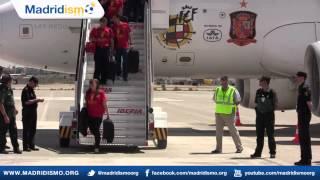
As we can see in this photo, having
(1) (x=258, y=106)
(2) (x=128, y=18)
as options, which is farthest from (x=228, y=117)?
(2) (x=128, y=18)

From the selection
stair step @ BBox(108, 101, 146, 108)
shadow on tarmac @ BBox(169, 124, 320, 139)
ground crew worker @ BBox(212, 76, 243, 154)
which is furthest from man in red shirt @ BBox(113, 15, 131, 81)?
shadow on tarmac @ BBox(169, 124, 320, 139)

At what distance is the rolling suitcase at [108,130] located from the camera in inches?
552

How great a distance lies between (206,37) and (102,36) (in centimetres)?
429

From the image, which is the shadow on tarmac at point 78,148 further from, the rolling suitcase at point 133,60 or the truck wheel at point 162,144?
the rolling suitcase at point 133,60

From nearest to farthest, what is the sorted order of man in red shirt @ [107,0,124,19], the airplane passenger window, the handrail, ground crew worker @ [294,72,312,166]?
ground crew worker @ [294,72,312,166] → the handrail → man in red shirt @ [107,0,124,19] → the airplane passenger window

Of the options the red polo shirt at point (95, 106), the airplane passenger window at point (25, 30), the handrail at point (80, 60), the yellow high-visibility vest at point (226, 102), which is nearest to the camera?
the red polo shirt at point (95, 106)

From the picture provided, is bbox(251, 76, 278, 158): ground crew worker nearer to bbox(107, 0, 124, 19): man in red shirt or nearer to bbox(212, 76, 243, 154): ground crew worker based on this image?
bbox(212, 76, 243, 154): ground crew worker

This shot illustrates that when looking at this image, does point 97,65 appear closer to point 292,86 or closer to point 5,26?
point 5,26

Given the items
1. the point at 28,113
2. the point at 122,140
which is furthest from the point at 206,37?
the point at 28,113

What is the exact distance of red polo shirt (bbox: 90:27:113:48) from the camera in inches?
609

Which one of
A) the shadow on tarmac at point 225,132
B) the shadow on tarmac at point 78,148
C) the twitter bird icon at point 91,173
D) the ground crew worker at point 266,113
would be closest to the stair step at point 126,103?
the shadow on tarmac at point 78,148

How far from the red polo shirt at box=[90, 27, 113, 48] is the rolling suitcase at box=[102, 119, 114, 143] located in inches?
88.4

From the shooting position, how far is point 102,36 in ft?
50.8

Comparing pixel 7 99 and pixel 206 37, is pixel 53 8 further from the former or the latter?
pixel 206 37
